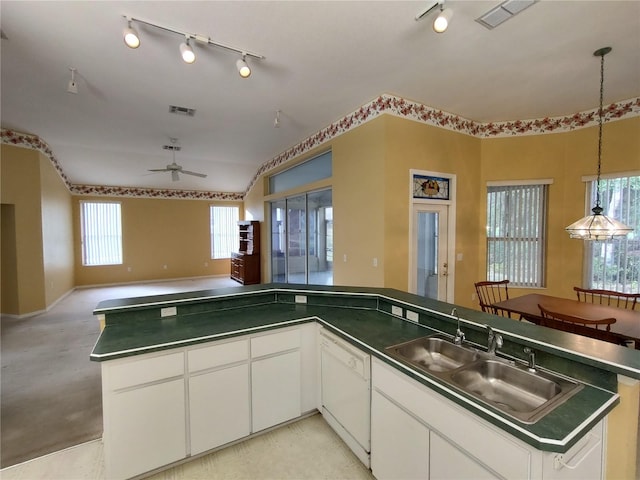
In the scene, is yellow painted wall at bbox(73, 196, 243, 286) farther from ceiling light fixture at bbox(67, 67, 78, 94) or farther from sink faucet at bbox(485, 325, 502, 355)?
sink faucet at bbox(485, 325, 502, 355)

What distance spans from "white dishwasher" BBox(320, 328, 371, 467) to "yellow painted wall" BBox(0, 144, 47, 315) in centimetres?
616

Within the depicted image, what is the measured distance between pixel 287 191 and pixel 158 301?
4263 mm

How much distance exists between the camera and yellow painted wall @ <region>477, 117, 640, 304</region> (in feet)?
13.1

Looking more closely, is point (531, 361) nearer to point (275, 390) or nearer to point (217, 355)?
point (275, 390)

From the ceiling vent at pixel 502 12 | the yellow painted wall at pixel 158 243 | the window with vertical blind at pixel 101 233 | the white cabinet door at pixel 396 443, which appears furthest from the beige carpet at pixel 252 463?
the window with vertical blind at pixel 101 233

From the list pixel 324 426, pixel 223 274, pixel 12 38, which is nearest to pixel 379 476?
pixel 324 426

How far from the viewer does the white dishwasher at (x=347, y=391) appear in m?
1.80

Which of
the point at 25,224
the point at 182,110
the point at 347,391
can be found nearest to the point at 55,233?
the point at 25,224

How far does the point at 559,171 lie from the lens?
13.9 ft

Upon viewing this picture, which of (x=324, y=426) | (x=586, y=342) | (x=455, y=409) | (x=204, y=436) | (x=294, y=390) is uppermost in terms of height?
(x=586, y=342)

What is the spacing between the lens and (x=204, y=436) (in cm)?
192

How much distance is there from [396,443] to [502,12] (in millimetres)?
3005

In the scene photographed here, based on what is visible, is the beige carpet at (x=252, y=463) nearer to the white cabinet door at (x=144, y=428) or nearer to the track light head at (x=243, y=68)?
the white cabinet door at (x=144, y=428)

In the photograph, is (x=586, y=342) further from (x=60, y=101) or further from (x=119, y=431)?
(x=60, y=101)
